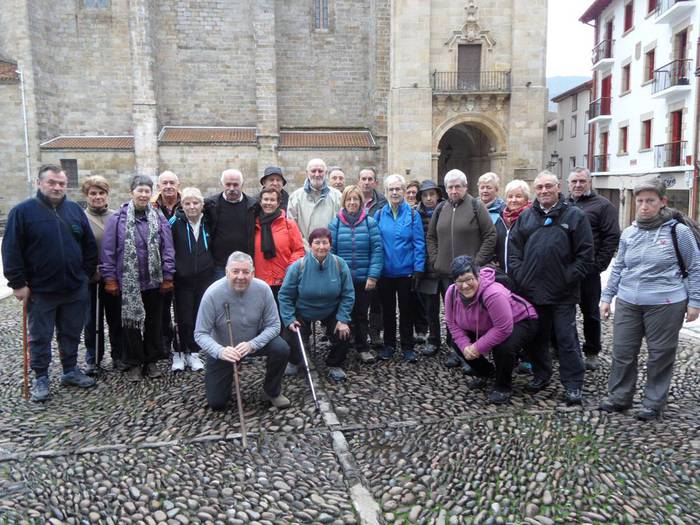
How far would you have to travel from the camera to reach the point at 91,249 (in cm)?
509

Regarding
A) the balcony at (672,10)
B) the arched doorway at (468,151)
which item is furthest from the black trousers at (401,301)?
the balcony at (672,10)

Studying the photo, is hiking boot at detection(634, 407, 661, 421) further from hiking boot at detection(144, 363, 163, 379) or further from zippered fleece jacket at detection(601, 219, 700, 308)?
hiking boot at detection(144, 363, 163, 379)

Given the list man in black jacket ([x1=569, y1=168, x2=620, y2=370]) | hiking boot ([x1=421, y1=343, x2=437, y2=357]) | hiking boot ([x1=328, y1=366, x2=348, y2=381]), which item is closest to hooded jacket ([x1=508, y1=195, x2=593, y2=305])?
man in black jacket ([x1=569, y1=168, x2=620, y2=370])

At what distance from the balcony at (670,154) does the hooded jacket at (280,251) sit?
1747 centimetres

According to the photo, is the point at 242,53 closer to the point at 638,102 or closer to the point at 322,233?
the point at 638,102

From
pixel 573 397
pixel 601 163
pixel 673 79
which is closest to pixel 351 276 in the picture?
pixel 573 397

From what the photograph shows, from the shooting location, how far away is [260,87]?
21.5 m

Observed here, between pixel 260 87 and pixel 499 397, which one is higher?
pixel 260 87

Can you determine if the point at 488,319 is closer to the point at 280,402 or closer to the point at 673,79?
the point at 280,402

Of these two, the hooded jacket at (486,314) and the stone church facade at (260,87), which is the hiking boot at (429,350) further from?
the stone church facade at (260,87)

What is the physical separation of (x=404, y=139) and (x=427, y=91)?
1917 millimetres

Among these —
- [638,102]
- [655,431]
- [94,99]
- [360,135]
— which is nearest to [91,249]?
[655,431]

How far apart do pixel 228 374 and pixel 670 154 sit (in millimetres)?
19584

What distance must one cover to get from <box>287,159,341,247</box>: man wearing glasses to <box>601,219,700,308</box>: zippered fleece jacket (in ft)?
9.84
